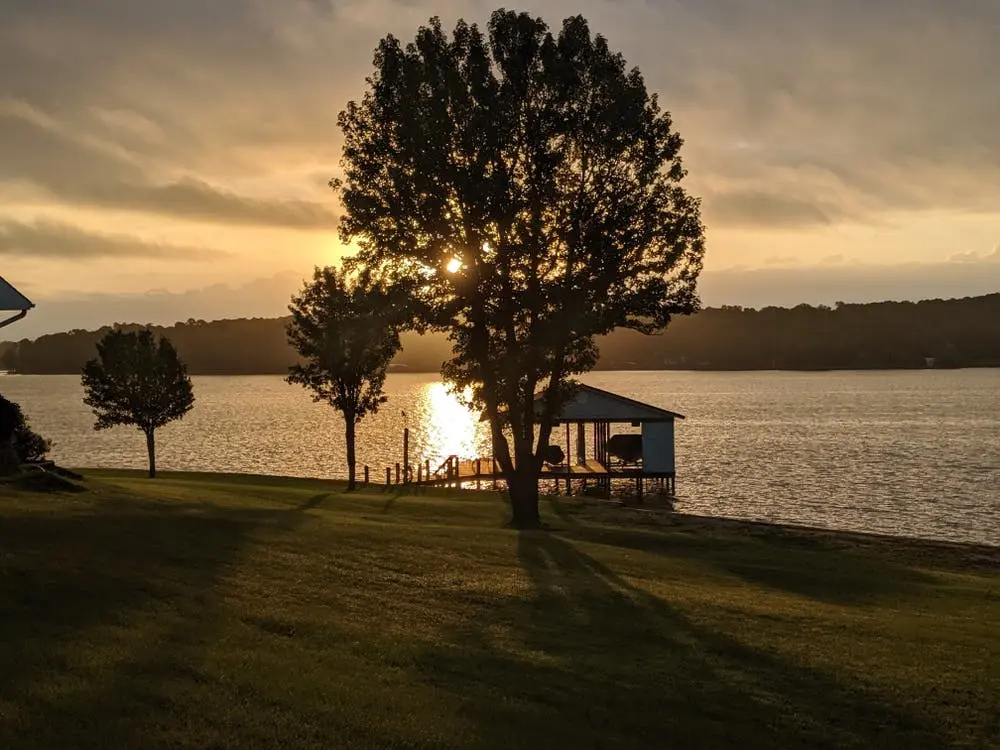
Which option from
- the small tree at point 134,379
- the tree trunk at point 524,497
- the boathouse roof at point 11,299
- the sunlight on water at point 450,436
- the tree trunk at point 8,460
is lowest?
the sunlight on water at point 450,436

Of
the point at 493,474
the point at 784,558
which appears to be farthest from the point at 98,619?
the point at 493,474

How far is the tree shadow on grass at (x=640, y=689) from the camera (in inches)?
433

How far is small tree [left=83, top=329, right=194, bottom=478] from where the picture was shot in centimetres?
5375

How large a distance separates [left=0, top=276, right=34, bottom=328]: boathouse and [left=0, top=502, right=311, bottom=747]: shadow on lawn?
8.52 metres

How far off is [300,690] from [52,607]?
4461 millimetres

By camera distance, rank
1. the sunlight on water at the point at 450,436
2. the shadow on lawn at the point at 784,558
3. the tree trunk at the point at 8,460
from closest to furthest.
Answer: the shadow on lawn at the point at 784,558 < the tree trunk at the point at 8,460 < the sunlight on water at the point at 450,436

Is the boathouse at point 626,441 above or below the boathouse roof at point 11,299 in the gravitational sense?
below

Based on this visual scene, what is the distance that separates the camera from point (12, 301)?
26.1m

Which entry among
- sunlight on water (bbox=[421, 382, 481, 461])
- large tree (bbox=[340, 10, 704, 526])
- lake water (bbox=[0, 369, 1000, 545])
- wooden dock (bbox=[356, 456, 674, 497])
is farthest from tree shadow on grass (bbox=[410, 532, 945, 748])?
sunlight on water (bbox=[421, 382, 481, 461])

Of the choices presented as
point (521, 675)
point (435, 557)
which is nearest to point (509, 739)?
point (521, 675)

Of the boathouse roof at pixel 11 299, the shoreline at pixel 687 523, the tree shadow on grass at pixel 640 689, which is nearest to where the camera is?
the tree shadow on grass at pixel 640 689

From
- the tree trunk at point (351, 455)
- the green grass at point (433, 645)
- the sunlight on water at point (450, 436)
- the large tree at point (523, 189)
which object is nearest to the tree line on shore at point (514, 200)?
the large tree at point (523, 189)

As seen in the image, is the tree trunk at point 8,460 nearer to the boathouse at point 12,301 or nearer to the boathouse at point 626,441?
the boathouse at point 12,301

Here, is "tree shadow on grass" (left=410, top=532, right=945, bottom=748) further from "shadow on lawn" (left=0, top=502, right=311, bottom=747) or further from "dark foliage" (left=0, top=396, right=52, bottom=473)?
"dark foliage" (left=0, top=396, right=52, bottom=473)
